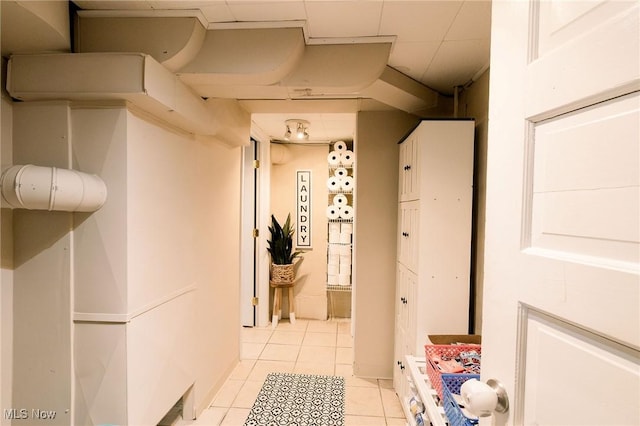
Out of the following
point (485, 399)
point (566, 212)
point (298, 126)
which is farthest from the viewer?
point (298, 126)

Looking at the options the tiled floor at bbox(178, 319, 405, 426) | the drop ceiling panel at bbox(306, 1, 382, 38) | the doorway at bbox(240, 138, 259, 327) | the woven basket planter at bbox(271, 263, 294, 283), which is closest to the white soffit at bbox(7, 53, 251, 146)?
the drop ceiling panel at bbox(306, 1, 382, 38)

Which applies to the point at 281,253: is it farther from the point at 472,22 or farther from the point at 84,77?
the point at 472,22

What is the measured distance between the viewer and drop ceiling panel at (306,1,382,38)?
4.46 feet

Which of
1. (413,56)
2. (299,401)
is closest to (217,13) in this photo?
(413,56)

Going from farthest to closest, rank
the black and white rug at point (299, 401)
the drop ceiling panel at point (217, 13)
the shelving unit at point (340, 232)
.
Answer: the shelving unit at point (340, 232), the black and white rug at point (299, 401), the drop ceiling panel at point (217, 13)

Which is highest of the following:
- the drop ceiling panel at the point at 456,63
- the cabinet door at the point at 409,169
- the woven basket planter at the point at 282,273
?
the drop ceiling panel at the point at 456,63

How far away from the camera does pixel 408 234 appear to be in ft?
6.96

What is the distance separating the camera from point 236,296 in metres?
2.83

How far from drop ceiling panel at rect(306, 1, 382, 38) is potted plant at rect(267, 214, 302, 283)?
2580 mm

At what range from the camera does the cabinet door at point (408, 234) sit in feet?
6.35

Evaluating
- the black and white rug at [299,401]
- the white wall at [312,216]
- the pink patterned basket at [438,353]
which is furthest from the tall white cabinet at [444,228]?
the white wall at [312,216]

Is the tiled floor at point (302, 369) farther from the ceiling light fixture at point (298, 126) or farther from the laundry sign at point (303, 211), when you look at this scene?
the ceiling light fixture at point (298, 126)

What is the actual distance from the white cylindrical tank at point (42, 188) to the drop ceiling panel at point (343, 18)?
1257mm

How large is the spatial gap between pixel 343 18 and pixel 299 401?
8.27ft
